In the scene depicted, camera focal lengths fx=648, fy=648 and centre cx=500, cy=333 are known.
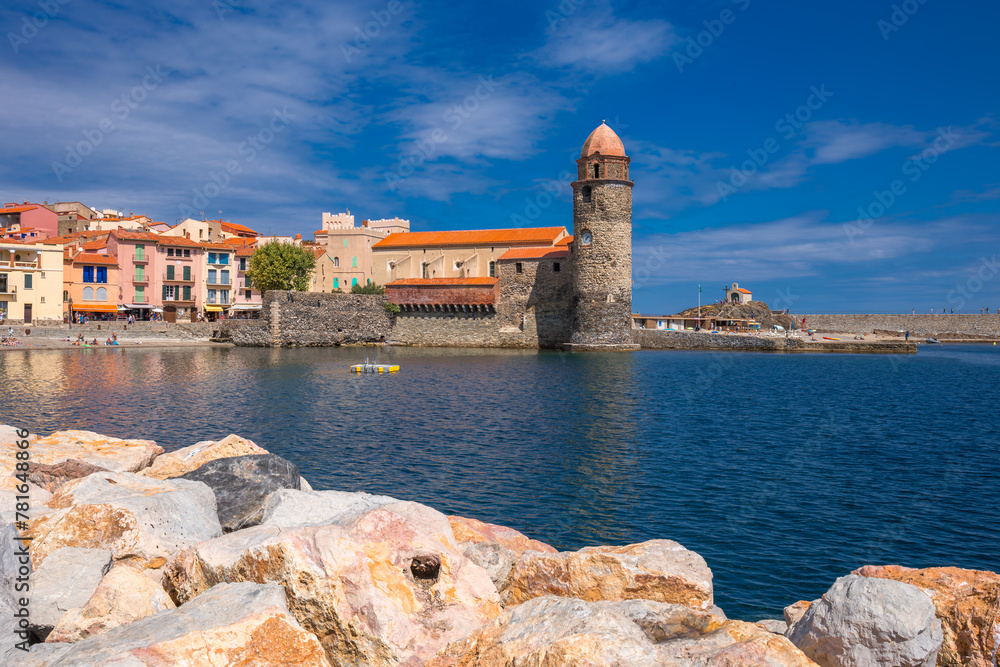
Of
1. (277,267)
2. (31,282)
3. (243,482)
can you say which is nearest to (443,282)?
(277,267)

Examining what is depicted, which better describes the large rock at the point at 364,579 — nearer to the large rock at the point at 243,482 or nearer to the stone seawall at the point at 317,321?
the large rock at the point at 243,482

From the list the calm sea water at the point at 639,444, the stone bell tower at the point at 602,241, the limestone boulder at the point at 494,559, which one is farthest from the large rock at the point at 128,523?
the stone bell tower at the point at 602,241

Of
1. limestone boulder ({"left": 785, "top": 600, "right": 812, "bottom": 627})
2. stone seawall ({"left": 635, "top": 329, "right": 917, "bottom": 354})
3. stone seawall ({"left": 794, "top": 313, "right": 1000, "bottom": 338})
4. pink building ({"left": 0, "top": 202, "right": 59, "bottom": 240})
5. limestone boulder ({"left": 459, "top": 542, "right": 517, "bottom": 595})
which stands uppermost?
pink building ({"left": 0, "top": 202, "right": 59, "bottom": 240})

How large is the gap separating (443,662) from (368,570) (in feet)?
2.80

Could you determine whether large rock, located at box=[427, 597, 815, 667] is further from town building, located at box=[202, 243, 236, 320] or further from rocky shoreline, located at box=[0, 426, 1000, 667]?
town building, located at box=[202, 243, 236, 320]

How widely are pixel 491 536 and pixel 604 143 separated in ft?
157

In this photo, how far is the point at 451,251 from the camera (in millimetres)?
62594

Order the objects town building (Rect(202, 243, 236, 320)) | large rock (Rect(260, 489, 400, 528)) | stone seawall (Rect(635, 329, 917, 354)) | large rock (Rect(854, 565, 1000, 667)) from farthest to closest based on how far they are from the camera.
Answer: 1. town building (Rect(202, 243, 236, 320))
2. stone seawall (Rect(635, 329, 917, 354))
3. large rock (Rect(260, 489, 400, 528))
4. large rock (Rect(854, 565, 1000, 667))

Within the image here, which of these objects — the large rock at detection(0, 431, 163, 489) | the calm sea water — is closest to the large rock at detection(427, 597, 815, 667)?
the calm sea water

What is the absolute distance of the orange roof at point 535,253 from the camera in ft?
183

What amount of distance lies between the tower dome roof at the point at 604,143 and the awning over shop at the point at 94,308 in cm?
4222

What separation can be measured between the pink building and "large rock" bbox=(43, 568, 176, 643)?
242 feet

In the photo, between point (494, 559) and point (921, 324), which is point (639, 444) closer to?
point (494, 559)

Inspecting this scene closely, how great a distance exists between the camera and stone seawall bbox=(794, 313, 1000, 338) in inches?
3526
